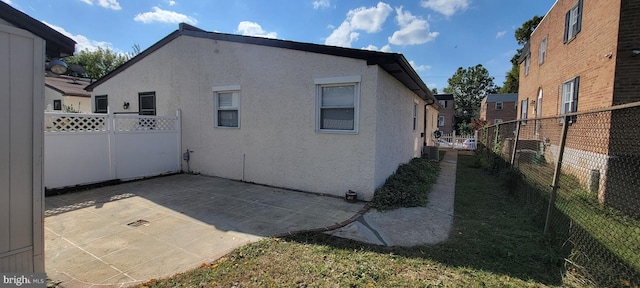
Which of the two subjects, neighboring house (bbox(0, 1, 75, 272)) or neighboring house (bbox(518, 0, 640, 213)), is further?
neighboring house (bbox(518, 0, 640, 213))

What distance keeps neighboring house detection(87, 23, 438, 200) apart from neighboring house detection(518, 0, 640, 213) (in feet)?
14.3

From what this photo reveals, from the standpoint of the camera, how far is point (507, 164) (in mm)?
8578

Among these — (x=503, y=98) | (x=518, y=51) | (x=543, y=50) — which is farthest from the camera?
(x=503, y=98)

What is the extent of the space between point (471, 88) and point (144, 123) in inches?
2448

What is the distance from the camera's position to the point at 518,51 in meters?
35.0

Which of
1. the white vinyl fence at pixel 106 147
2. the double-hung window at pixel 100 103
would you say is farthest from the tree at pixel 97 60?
the white vinyl fence at pixel 106 147

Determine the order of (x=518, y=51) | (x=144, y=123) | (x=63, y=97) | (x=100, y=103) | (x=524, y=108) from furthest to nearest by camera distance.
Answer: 1. (x=518, y=51)
2. (x=63, y=97)
3. (x=524, y=108)
4. (x=100, y=103)
5. (x=144, y=123)

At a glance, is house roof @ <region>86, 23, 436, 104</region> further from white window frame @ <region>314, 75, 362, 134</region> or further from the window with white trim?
the window with white trim

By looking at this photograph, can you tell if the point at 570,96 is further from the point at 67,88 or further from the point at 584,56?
the point at 67,88

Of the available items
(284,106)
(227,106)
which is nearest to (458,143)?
(284,106)

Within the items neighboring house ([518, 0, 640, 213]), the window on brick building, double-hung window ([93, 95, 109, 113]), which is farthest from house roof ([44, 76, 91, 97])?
the window on brick building

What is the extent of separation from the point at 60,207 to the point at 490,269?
288 inches

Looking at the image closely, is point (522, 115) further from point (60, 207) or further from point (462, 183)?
point (60, 207)

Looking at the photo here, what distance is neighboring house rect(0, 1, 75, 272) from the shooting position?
2346 mm
